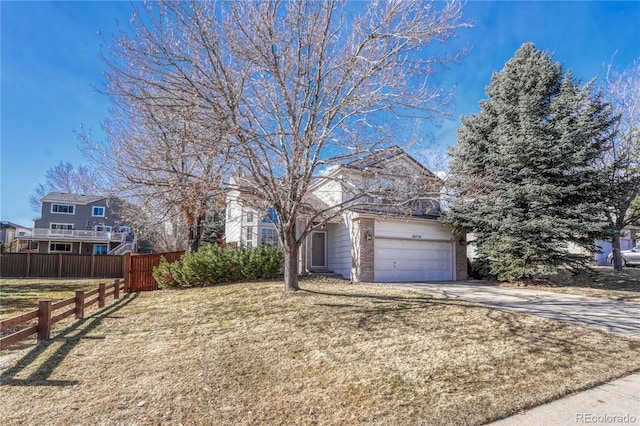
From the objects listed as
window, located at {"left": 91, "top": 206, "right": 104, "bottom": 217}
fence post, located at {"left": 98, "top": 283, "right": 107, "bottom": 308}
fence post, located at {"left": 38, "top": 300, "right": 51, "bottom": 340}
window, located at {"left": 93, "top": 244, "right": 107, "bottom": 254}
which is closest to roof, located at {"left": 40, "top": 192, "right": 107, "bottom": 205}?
window, located at {"left": 91, "top": 206, "right": 104, "bottom": 217}

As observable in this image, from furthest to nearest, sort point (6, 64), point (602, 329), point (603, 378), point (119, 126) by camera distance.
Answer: point (119, 126), point (6, 64), point (602, 329), point (603, 378)

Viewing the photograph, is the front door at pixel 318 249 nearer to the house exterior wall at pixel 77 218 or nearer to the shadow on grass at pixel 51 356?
the shadow on grass at pixel 51 356

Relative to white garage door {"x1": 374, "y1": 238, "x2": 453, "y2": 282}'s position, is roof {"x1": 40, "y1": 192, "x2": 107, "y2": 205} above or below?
above

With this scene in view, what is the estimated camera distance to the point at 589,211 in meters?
13.1

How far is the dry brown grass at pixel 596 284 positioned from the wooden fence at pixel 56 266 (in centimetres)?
2015

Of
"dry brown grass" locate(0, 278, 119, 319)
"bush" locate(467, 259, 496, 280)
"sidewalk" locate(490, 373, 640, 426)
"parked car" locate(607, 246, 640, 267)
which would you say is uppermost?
"parked car" locate(607, 246, 640, 267)

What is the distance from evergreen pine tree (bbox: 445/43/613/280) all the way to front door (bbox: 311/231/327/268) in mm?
6272

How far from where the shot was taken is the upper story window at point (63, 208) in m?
35.8

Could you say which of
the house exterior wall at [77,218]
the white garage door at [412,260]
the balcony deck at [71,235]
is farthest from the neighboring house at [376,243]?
the house exterior wall at [77,218]

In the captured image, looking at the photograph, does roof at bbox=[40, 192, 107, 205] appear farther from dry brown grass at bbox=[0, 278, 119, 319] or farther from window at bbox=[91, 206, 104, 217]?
dry brown grass at bbox=[0, 278, 119, 319]

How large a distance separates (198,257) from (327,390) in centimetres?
973

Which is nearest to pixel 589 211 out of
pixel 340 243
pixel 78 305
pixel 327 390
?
pixel 340 243

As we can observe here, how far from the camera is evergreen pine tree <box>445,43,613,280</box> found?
13.2m

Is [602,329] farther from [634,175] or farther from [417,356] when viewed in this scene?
[634,175]
